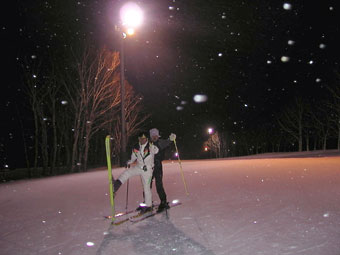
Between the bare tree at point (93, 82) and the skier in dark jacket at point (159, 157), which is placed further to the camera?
the bare tree at point (93, 82)

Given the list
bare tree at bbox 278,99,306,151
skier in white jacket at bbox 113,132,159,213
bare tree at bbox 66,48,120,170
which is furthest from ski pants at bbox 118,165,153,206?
bare tree at bbox 278,99,306,151

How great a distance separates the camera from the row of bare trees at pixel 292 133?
148 ft

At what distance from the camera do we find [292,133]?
49.8 meters

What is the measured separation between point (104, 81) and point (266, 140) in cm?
4652

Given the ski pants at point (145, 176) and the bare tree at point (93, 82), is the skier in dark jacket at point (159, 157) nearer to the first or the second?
the ski pants at point (145, 176)

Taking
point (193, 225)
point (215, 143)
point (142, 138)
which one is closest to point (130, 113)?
point (142, 138)

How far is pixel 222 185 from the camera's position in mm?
8664

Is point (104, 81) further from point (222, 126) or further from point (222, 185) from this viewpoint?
point (222, 126)

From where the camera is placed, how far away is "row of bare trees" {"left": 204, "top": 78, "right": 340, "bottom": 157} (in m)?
45.2

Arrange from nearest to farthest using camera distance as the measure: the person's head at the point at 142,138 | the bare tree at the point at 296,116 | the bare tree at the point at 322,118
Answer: the person's head at the point at 142,138, the bare tree at the point at 322,118, the bare tree at the point at 296,116

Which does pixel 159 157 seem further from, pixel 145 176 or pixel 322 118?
pixel 322 118

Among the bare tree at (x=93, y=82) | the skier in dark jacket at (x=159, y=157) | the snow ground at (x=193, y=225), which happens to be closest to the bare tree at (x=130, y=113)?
the bare tree at (x=93, y=82)

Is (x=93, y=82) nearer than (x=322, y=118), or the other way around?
(x=93, y=82)

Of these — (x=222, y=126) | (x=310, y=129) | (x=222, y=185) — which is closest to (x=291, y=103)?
(x=310, y=129)
